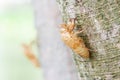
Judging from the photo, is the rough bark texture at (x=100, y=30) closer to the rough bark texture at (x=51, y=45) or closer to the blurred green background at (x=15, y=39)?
the rough bark texture at (x=51, y=45)

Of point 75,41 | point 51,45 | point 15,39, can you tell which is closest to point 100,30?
point 75,41

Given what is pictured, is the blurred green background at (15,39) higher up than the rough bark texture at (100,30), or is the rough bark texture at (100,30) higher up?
the rough bark texture at (100,30)

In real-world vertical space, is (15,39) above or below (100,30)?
below

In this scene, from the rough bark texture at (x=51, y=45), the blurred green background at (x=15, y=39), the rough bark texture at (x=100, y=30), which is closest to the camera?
the rough bark texture at (x=100, y=30)

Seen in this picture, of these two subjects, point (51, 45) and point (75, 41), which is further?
point (51, 45)

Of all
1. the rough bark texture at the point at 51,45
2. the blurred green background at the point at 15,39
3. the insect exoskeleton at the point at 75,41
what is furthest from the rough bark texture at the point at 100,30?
the blurred green background at the point at 15,39

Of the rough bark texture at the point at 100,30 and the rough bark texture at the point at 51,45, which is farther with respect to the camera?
the rough bark texture at the point at 51,45

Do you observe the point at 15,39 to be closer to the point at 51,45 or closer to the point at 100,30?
the point at 51,45
